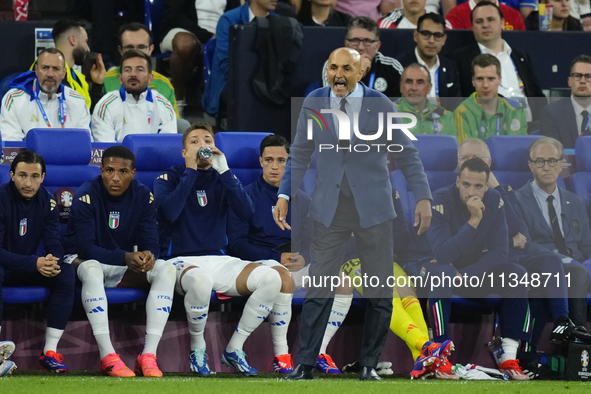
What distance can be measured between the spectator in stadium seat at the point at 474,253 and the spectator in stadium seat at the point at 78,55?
303cm

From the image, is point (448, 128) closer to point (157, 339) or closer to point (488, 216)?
point (488, 216)

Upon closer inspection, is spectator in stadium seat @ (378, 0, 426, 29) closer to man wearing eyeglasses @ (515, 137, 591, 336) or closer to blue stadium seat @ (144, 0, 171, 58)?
blue stadium seat @ (144, 0, 171, 58)

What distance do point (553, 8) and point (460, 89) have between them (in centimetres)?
184

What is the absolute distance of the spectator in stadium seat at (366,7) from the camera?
8.09 m

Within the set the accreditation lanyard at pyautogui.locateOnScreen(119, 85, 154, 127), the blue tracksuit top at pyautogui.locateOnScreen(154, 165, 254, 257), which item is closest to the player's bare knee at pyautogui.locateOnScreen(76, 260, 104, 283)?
the blue tracksuit top at pyautogui.locateOnScreen(154, 165, 254, 257)

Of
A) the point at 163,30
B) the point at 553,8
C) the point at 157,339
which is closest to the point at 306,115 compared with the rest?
the point at 157,339

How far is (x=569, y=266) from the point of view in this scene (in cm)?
530

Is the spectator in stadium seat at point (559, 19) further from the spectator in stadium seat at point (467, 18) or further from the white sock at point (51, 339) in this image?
the white sock at point (51, 339)

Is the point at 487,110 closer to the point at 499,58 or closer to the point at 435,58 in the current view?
the point at 435,58

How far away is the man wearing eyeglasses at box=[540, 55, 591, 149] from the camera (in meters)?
6.55

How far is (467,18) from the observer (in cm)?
800

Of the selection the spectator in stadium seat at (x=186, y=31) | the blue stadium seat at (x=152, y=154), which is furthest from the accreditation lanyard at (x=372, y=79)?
the blue stadium seat at (x=152, y=154)

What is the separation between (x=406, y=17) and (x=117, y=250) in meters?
4.04

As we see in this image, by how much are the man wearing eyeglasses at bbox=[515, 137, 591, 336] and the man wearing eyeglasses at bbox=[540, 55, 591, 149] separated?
78 centimetres
